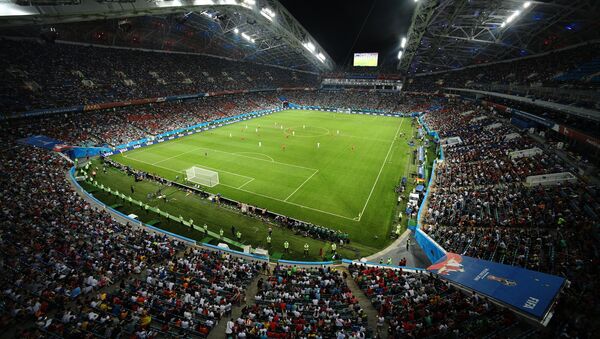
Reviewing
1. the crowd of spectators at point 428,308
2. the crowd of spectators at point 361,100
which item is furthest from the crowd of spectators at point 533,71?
the crowd of spectators at point 428,308

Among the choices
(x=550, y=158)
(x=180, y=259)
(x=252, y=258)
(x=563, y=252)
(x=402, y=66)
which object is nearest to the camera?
(x=563, y=252)

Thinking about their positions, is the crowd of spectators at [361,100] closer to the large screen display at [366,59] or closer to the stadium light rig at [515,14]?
the large screen display at [366,59]

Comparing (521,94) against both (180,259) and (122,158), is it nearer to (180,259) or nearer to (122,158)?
(180,259)

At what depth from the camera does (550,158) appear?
82.6 feet

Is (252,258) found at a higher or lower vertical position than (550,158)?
lower

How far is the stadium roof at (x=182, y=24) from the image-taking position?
93.0 feet

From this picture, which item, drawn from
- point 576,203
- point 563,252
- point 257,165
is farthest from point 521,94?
point 257,165

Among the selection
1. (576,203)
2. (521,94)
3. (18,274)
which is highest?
(521,94)

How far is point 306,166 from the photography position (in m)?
38.1

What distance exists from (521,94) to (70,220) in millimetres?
49733

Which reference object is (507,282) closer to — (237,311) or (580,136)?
(237,311)

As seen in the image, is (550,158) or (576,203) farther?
(550,158)

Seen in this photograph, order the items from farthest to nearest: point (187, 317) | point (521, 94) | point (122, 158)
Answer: point (122, 158)
point (521, 94)
point (187, 317)

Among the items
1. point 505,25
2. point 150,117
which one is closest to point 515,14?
point 505,25
